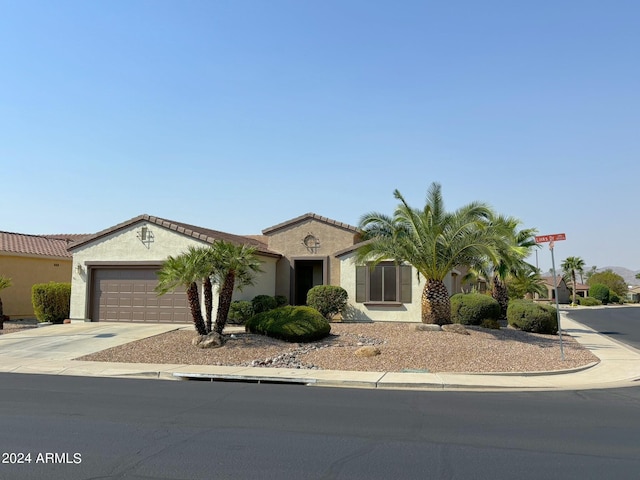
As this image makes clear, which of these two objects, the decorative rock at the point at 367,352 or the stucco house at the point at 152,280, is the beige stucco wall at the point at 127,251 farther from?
the decorative rock at the point at 367,352

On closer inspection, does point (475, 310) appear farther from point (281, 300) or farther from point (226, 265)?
point (226, 265)

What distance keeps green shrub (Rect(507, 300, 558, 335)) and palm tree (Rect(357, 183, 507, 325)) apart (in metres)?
5.03

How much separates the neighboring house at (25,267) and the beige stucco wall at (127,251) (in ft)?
15.8

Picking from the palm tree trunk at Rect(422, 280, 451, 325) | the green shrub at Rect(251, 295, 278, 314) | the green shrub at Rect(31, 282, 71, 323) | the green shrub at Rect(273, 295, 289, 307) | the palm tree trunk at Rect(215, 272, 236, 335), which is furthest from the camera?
the green shrub at Rect(273, 295, 289, 307)

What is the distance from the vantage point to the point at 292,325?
17469 mm

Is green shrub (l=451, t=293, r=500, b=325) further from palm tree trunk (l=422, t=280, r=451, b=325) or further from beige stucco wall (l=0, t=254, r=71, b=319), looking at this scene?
beige stucco wall (l=0, t=254, r=71, b=319)

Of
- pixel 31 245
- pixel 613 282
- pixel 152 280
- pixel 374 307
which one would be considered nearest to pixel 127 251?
pixel 152 280

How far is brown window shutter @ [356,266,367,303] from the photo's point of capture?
2406 cm

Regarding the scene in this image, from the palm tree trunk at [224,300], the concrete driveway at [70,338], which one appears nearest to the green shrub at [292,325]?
the palm tree trunk at [224,300]

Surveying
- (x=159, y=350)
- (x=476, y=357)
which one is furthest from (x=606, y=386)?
(x=159, y=350)

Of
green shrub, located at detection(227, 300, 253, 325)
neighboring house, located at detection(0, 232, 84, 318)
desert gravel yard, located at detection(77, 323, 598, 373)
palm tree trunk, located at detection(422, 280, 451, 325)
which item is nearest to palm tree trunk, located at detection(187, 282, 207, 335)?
desert gravel yard, located at detection(77, 323, 598, 373)

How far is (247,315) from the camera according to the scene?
71.3ft

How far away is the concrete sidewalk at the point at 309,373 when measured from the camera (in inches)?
470

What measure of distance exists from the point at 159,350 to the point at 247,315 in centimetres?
568
